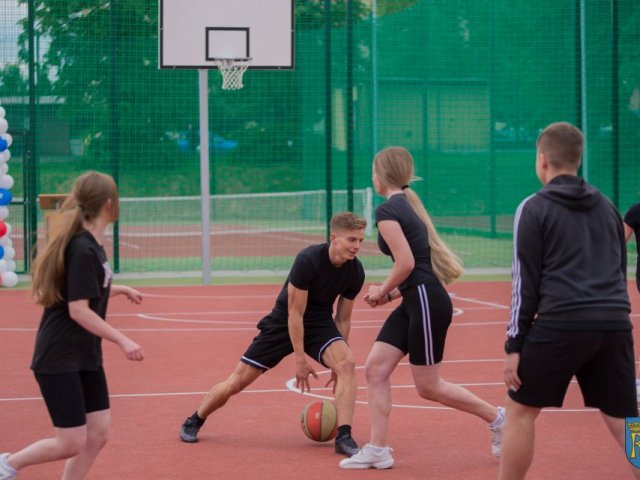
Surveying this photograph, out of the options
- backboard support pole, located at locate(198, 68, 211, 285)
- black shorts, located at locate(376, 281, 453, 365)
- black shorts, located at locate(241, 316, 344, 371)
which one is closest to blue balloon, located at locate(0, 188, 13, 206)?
backboard support pole, located at locate(198, 68, 211, 285)

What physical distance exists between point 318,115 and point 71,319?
44.1ft

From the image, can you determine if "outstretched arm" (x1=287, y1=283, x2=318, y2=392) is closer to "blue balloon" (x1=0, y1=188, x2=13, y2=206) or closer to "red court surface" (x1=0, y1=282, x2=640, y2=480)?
"red court surface" (x1=0, y1=282, x2=640, y2=480)

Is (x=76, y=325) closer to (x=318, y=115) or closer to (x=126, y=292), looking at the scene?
(x=126, y=292)

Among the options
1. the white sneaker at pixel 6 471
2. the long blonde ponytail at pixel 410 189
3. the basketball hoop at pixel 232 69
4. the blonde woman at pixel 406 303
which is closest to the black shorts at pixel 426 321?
the blonde woman at pixel 406 303

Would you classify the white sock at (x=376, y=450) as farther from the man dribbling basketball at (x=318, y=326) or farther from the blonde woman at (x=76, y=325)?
the blonde woman at (x=76, y=325)

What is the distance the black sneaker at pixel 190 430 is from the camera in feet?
23.1

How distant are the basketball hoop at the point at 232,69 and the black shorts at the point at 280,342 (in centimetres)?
988

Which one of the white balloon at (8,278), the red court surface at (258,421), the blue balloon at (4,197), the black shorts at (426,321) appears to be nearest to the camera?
the black shorts at (426,321)

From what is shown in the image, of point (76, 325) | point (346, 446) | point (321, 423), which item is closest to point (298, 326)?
point (321, 423)

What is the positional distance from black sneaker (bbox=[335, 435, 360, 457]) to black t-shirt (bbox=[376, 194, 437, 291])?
993mm

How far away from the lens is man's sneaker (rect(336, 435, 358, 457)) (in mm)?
6598

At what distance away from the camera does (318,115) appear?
715 inches

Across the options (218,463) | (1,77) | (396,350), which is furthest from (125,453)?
(1,77)

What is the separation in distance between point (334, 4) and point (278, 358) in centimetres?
1312
